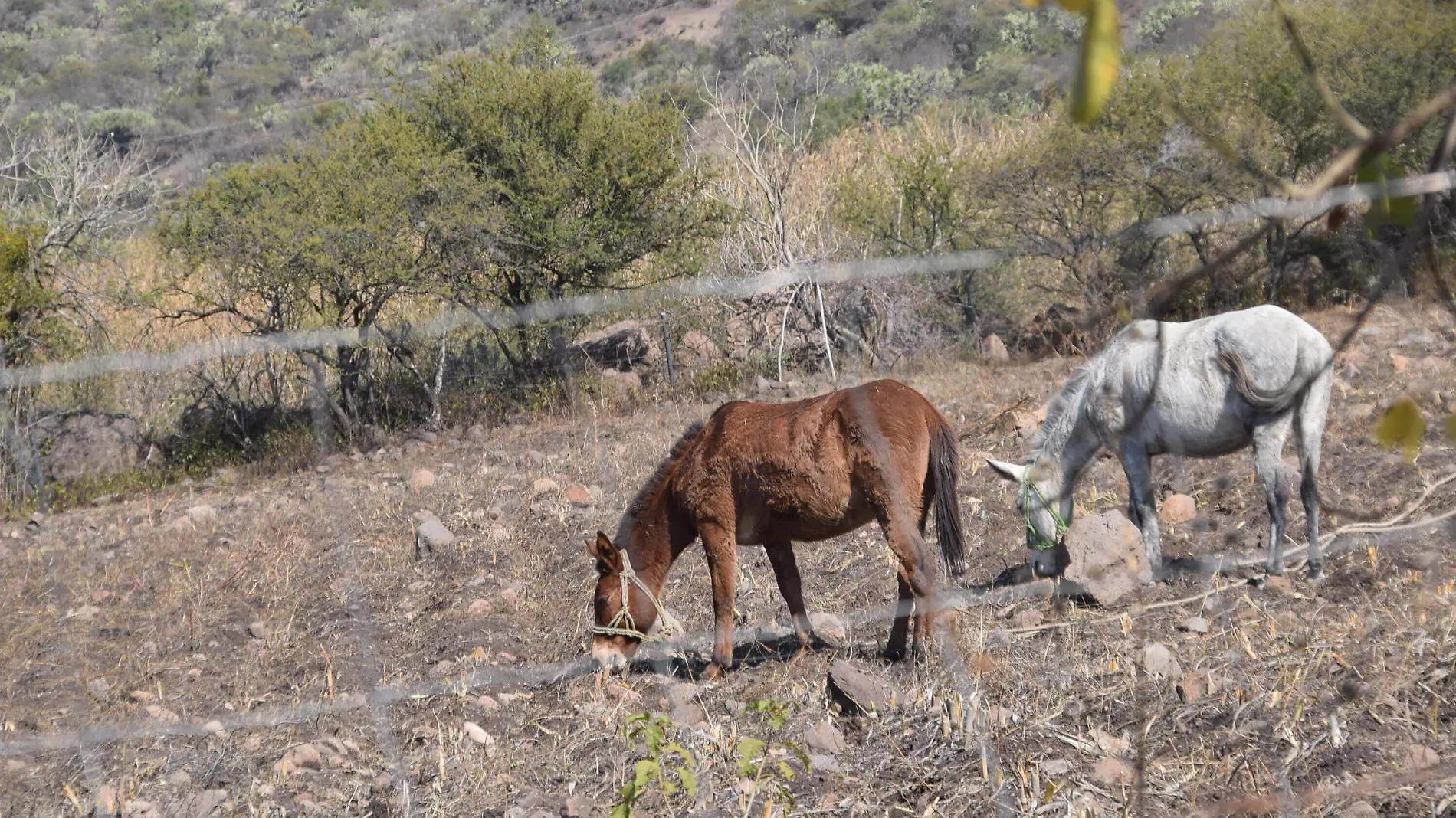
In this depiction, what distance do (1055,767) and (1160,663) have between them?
1.17 m

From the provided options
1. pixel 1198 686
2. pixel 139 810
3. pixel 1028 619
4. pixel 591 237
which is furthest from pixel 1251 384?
pixel 591 237

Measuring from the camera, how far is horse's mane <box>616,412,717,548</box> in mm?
6969

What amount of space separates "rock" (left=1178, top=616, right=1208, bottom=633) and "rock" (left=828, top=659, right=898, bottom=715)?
1.62 m

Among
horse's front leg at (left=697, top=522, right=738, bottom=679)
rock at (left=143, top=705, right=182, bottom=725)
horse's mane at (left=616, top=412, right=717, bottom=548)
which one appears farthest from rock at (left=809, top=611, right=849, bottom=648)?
rock at (left=143, top=705, right=182, bottom=725)

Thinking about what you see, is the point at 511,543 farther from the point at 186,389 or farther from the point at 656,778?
the point at 186,389

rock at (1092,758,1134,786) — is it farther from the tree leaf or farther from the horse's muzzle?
the tree leaf

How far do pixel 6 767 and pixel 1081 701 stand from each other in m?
4.63

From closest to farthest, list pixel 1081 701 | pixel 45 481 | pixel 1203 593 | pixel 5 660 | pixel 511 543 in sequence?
pixel 1081 701
pixel 1203 593
pixel 5 660
pixel 511 543
pixel 45 481

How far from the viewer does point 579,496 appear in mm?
10422

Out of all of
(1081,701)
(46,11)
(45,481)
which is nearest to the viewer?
(1081,701)

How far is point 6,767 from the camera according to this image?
18.1 feet

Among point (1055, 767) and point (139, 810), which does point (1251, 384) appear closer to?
point (1055, 767)

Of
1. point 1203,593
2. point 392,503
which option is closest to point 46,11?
point 392,503

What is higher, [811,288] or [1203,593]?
[1203,593]
